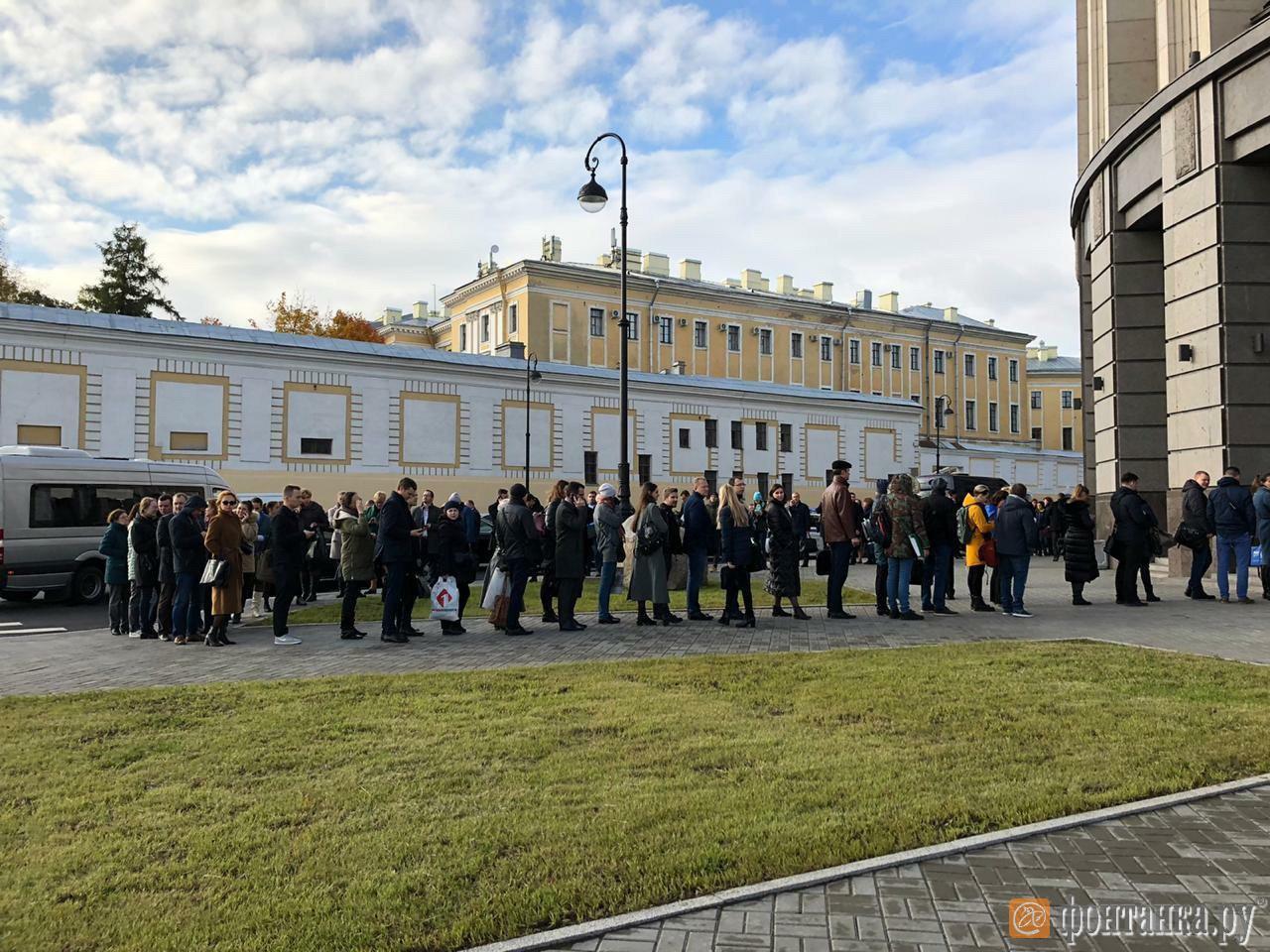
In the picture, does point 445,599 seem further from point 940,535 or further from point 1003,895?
point 1003,895

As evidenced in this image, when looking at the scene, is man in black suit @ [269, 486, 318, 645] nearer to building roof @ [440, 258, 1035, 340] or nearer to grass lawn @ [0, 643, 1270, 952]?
grass lawn @ [0, 643, 1270, 952]

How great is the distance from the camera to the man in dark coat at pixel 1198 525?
15.1 meters

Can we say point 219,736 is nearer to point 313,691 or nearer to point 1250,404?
point 313,691

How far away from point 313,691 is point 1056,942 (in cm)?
652

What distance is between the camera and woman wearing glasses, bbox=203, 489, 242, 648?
40.8 feet

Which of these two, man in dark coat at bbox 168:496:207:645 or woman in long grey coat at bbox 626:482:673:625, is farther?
woman in long grey coat at bbox 626:482:673:625

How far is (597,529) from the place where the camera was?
14523 millimetres

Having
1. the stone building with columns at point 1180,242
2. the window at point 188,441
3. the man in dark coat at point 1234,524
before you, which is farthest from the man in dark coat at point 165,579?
the window at point 188,441

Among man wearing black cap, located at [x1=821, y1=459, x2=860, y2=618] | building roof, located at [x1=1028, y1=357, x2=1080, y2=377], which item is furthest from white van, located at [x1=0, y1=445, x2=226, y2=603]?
building roof, located at [x1=1028, y1=357, x2=1080, y2=377]

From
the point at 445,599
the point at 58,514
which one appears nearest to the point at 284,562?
the point at 445,599

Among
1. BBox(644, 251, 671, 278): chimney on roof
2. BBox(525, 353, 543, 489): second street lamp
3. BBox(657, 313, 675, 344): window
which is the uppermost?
BBox(644, 251, 671, 278): chimney on roof

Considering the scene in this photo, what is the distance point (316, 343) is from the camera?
133 feet

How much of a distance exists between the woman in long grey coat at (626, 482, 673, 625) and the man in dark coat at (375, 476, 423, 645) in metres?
2.91

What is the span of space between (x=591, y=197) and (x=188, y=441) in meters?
24.1
